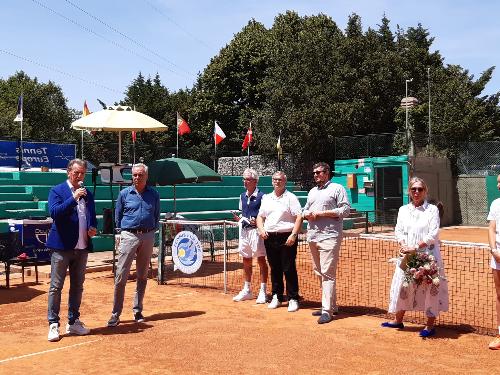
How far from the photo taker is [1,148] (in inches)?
823

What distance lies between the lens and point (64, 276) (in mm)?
6492

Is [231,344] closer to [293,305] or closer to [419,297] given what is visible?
[293,305]

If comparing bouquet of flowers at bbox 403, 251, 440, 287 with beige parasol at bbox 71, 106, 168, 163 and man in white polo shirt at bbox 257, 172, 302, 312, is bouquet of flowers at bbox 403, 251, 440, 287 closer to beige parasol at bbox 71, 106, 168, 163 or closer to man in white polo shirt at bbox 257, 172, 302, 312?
man in white polo shirt at bbox 257, 172, 302, 312

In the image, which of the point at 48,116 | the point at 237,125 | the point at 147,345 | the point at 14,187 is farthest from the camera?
the point at 48,116

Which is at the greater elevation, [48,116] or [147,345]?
[48,116]

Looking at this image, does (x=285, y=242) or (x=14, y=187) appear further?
(x=14, y=187)

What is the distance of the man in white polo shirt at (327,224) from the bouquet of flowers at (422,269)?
3.57 feet

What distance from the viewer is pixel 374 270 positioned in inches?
462

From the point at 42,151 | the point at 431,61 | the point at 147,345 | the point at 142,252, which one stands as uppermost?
the point at 431,61

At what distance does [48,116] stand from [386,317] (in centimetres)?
5127

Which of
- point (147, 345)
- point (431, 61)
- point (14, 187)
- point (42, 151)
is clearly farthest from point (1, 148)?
point (431, 61)

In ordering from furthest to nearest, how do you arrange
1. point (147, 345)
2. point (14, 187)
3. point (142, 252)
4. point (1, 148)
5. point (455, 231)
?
point (455, 231) < point (1, 148) < point (14, 187) < point (142, 252) < point (147, 345)

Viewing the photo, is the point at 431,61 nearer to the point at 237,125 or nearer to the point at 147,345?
the point at 237,125

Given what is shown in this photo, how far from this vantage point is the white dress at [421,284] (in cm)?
635
